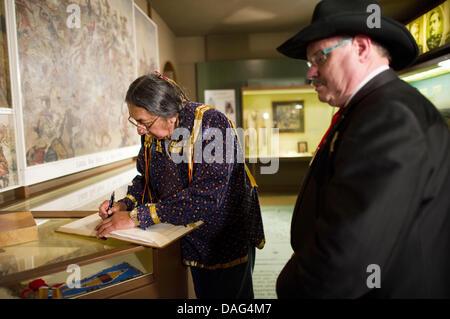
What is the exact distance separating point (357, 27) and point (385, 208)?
0.58 m

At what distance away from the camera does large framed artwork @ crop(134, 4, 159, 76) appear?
184 inches

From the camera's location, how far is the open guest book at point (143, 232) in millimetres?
1276

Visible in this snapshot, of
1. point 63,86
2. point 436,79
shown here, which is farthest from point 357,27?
point 436,79

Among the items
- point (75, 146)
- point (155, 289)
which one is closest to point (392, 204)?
point (155, 289)

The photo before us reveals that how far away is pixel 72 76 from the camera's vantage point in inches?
112

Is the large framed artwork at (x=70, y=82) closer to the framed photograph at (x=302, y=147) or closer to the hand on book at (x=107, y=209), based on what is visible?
the hand on book at (x=107, y=209)

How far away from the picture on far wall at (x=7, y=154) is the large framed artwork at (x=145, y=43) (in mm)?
2716

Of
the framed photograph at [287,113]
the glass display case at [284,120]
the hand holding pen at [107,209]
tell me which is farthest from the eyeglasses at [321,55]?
the framed photograph at [287,113]

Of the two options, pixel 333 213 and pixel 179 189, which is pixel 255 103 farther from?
pixel 333 213

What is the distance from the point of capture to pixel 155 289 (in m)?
1.32

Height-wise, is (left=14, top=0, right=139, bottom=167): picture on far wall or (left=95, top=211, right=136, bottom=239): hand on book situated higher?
(left=14, top=0, right=139, bottom=167): picture on far wall

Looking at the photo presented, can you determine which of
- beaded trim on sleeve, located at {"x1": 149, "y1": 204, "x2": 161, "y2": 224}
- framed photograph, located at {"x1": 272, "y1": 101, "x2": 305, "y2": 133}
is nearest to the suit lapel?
beaded trim on sleeve, located at {"x1": 149, "y1": 204, "x2": 161, "y2": 224}

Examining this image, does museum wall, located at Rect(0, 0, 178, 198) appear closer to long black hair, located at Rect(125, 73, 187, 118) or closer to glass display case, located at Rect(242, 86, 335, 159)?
long black hair, located at Rect(125, 73, 187, 118)

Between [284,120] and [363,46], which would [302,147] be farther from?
[363,46]
